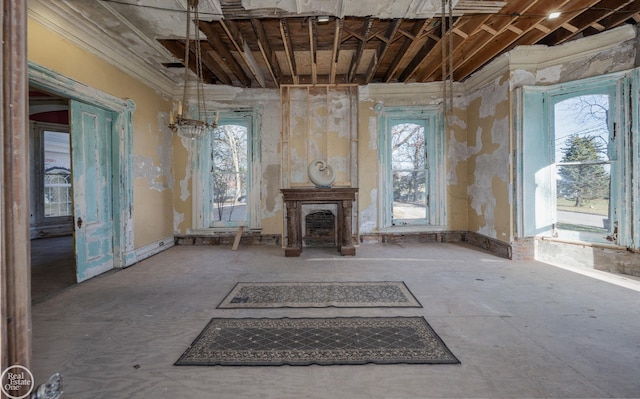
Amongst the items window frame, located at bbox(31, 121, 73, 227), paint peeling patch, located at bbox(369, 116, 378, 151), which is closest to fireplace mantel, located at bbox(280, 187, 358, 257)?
A: paint peeling patch, located at bbox(369, 116, 378, 151)

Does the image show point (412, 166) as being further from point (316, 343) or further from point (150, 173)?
point (150, 173)

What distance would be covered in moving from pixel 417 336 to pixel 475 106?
5.15m

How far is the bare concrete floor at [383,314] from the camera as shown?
1843 mm

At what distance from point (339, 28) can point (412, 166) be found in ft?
10.8

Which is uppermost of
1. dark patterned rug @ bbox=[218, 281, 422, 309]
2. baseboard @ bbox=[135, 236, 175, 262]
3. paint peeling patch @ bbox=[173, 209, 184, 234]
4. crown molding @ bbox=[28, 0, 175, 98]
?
crown molding @ bbox=[28, 0, 175, 98]

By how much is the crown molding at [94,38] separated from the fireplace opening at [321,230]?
383cm

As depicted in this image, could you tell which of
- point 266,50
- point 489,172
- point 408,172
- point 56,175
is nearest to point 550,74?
point 489,172

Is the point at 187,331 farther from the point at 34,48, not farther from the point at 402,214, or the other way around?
the point at 402,214

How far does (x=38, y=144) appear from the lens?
24.9 ft

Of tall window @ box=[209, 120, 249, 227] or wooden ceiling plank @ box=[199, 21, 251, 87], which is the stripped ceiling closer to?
wooden ceiling plank @ box=[199, 21, 251, 87]

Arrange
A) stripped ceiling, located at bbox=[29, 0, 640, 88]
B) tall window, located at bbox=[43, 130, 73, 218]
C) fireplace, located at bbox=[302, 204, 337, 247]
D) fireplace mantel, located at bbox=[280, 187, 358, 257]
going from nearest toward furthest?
stripped ceiling, located at bbox=[29, 0, 640, 88] → fireplace mantel, located at bbox=[280, 187, 358, 257] → fireplace, located at bbox=[302, 204, 337, 247] → tall window, located at bbox=[43, 130, 73, 218]

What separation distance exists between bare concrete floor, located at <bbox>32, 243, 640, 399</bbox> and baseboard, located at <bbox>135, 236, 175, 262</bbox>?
49 centimetres

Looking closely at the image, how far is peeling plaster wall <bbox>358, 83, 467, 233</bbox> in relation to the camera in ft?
20.9

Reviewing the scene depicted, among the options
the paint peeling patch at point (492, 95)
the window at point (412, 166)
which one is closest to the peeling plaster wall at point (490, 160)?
the paint peeling patch at point (492, 95)
